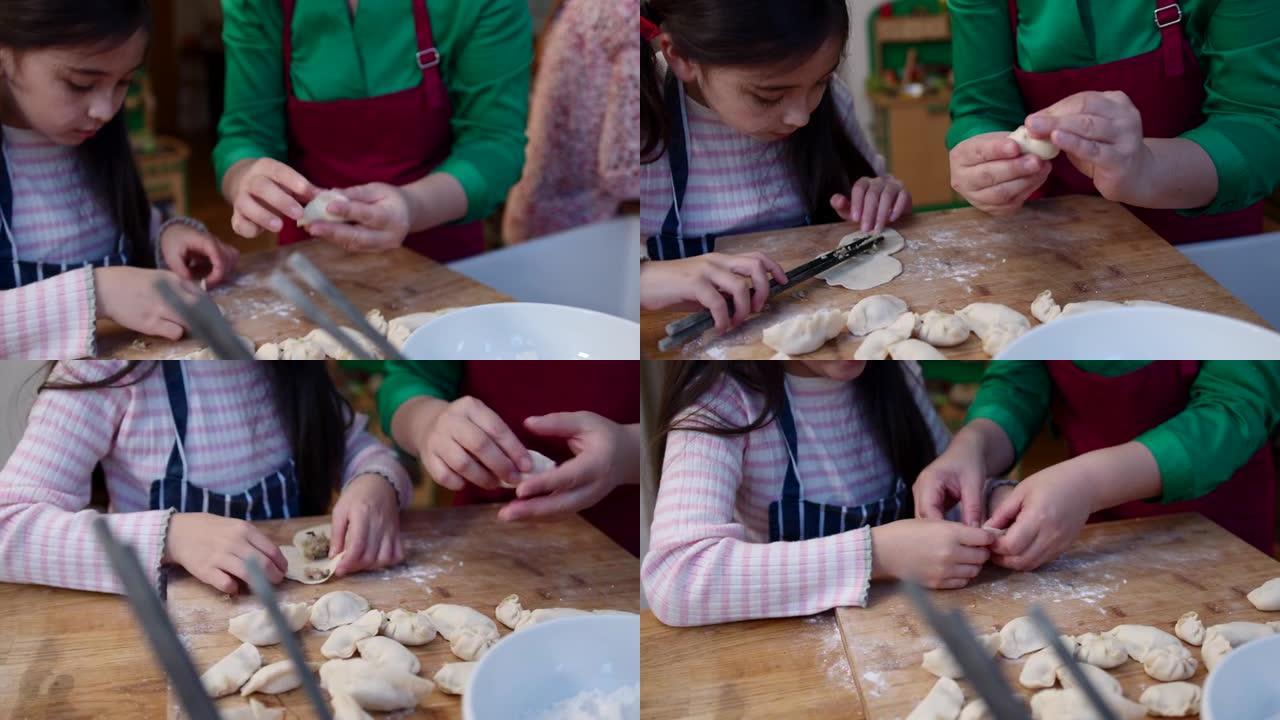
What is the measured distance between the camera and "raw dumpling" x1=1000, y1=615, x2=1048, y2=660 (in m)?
0.80

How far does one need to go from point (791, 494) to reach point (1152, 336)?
298 mm

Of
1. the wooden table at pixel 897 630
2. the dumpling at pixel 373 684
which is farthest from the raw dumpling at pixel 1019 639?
the dumpling at pixel 373 684

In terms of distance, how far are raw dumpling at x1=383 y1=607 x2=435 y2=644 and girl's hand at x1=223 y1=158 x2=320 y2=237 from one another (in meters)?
0.32

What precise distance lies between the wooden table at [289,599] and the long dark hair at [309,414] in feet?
0.11

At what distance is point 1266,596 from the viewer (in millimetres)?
826

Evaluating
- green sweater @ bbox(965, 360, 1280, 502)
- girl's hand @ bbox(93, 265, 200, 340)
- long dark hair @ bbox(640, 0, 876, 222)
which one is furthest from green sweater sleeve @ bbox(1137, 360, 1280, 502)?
girl's hand @ bbox(93, 265, 200, 340)

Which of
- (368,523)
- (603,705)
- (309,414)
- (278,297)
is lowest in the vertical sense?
(603,705)

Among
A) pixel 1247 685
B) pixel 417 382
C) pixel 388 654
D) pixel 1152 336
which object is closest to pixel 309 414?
pixel 417 382

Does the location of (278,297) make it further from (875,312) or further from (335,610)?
(875,312)

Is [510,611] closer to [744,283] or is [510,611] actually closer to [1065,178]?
[744,283]

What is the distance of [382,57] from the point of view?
767 millimetres

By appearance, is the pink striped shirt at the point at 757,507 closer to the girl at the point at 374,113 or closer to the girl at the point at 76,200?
the girl at the point at 374,113

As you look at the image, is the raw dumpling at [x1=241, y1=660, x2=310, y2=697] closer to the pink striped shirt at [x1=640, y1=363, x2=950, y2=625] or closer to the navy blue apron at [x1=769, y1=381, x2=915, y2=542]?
the pink striped shirt at [x1=640, y1=363, x2=950, y2=625]

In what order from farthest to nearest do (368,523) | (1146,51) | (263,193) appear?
(368,523) → (263,193) → (1146,51)
